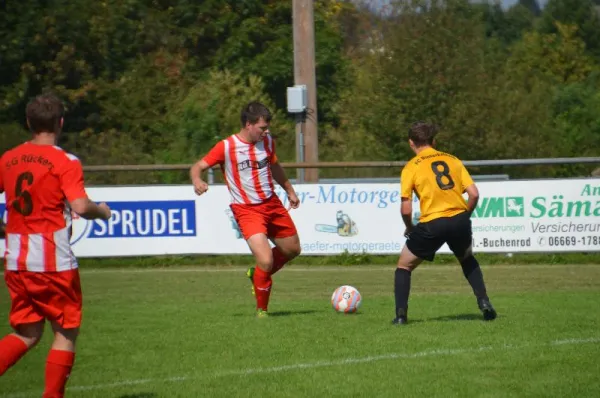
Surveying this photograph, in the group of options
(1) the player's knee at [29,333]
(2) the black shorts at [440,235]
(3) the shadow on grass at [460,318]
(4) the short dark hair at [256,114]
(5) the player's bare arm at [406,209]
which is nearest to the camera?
(1) the player's knee at [29,333]

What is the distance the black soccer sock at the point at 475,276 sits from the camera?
32.1ft

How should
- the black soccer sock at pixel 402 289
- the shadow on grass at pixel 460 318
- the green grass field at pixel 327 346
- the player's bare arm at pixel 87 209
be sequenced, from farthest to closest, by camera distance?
the shadow on grass at pixel 460 318, the black soccer sock at pixel 402 289, the green grass field at pixel 327 346, the player's bare arm at pixel 87 209

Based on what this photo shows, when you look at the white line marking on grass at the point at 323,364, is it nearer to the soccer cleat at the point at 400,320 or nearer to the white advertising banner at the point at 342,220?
the soccer cleat at the point at 400,320

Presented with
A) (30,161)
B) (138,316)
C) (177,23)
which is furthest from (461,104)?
(30,161)

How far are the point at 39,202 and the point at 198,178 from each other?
385 centimetres

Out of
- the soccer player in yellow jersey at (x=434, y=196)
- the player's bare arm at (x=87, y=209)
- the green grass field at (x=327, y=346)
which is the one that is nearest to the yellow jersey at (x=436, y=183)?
the soccer player in yellow jersey at (x=434, y=196)

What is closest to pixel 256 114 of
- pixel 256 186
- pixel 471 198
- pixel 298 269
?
pixel 256 186

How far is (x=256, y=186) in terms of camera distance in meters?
10.5

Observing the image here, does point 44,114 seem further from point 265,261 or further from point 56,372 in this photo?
point 265,261

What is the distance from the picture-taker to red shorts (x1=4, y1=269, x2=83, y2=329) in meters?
6.29

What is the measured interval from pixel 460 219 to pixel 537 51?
49.5 meters

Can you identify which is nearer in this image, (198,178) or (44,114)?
(44,114)

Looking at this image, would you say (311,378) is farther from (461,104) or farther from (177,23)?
(177,23)

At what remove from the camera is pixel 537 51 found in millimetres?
57312
